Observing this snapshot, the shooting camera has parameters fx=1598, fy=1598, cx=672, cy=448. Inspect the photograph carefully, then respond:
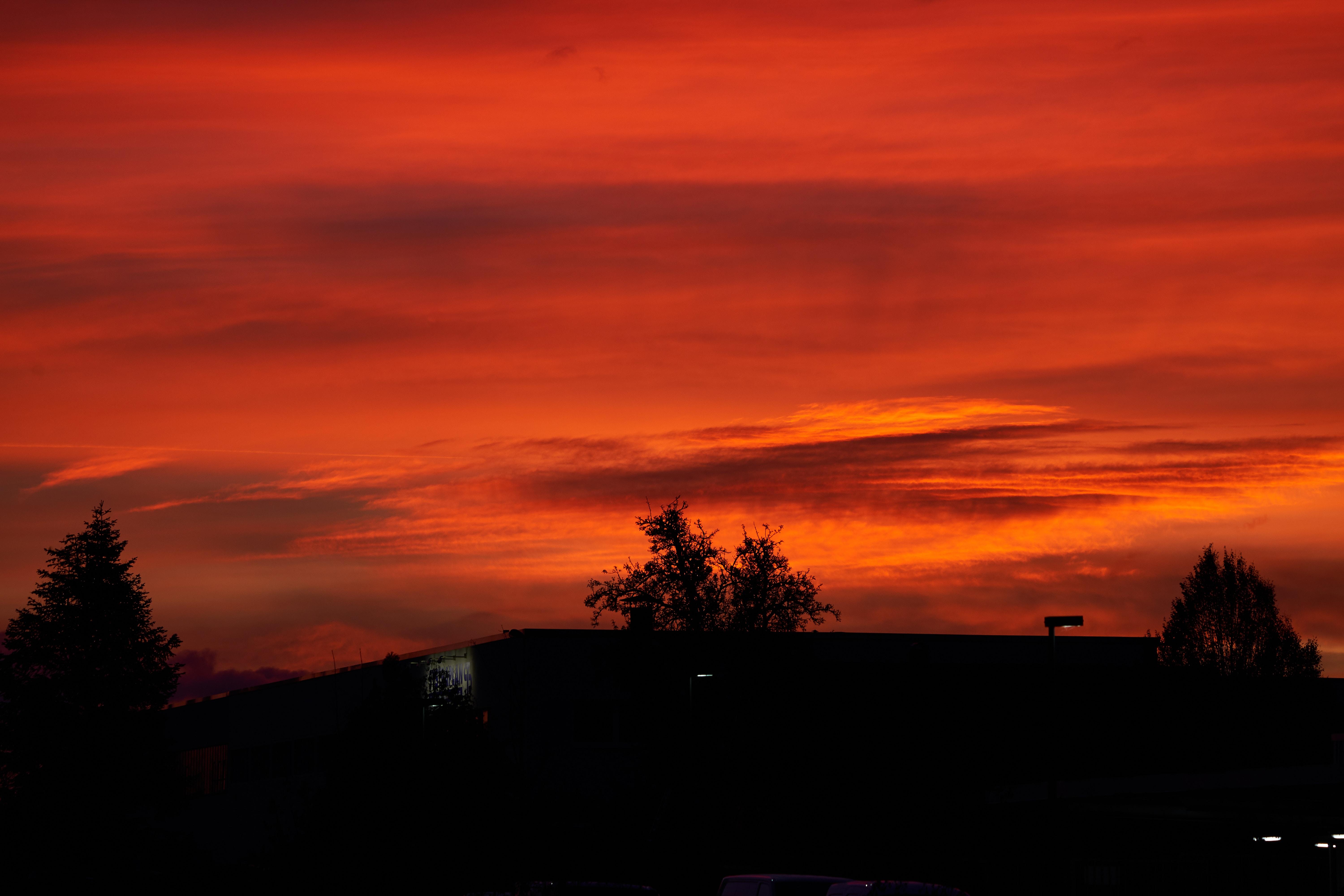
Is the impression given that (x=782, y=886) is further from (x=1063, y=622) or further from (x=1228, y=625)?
(x=1228, y=625)

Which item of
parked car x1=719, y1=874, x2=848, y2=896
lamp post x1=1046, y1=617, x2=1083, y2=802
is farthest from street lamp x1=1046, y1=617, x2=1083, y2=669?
parked car x1=719, y1=874, x2=848, y2=896

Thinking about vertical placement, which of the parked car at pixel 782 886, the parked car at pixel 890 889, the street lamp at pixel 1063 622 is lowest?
the parked car at pixel 782 886

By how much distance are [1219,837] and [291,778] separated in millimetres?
47545

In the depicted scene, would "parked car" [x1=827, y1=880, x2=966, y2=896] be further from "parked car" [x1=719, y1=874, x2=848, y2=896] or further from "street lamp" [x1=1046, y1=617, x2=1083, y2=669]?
"street lamp" [x1=1046, y1=617, x2=1083, y2=669]

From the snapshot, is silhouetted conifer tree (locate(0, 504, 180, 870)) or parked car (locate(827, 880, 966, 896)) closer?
parked car (locate(827, 880, 966, 896))

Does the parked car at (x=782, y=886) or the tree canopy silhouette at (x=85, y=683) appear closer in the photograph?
the parked car at (x=782, y=886)

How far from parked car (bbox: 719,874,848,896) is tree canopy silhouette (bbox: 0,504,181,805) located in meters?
56.9

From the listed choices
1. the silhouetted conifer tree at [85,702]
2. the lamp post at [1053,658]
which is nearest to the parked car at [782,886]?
the lamp post at [1053,658]

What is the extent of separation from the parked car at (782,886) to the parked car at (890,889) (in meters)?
0.21

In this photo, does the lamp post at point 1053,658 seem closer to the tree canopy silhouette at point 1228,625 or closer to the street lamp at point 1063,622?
the street lamp at point 1063,622

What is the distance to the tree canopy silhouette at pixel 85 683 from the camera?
76.1 meters


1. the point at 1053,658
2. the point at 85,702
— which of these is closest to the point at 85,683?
the point at 85,702

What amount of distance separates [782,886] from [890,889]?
4391 mm

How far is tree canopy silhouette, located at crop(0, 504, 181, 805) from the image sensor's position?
7612 cm
